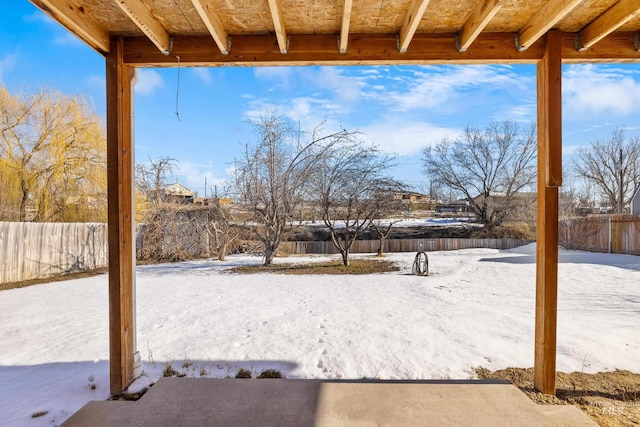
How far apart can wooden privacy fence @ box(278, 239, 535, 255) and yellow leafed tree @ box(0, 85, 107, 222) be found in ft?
21.5

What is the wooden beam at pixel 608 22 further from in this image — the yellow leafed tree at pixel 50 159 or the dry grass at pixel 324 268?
the yellow leafed tree at pixel 50 159

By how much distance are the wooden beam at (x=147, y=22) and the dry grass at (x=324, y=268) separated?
6.72 m

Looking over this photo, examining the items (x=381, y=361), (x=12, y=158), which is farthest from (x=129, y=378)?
(x=12, y=158)

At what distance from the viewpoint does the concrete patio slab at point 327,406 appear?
1.95 meters

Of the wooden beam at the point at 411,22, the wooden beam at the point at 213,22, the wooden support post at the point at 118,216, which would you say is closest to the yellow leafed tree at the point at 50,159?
the wooden support post at the point at 118,216

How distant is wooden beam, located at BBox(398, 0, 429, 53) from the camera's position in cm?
191

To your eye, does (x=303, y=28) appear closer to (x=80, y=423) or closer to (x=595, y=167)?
(x=80, y=423)

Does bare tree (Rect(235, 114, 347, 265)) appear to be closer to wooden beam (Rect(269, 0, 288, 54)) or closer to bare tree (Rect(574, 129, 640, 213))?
wooden beam (Rect(269, 0, 288, 54))

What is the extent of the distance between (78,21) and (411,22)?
6.39ft

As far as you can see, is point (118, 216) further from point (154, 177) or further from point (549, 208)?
point (154, 177)

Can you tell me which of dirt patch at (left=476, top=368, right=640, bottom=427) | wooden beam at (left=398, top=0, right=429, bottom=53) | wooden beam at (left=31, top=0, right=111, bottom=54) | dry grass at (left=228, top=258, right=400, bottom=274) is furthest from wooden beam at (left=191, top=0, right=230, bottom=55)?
dry grass at (left=228, top=258, right=400, bottom=274)

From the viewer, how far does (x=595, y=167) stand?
2075cm

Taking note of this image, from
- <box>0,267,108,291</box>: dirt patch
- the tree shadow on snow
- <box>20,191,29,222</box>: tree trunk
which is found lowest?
<box>0,267,108,291</box>: dirt patch

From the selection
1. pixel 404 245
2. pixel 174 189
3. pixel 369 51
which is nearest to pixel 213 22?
pixel 369 51
